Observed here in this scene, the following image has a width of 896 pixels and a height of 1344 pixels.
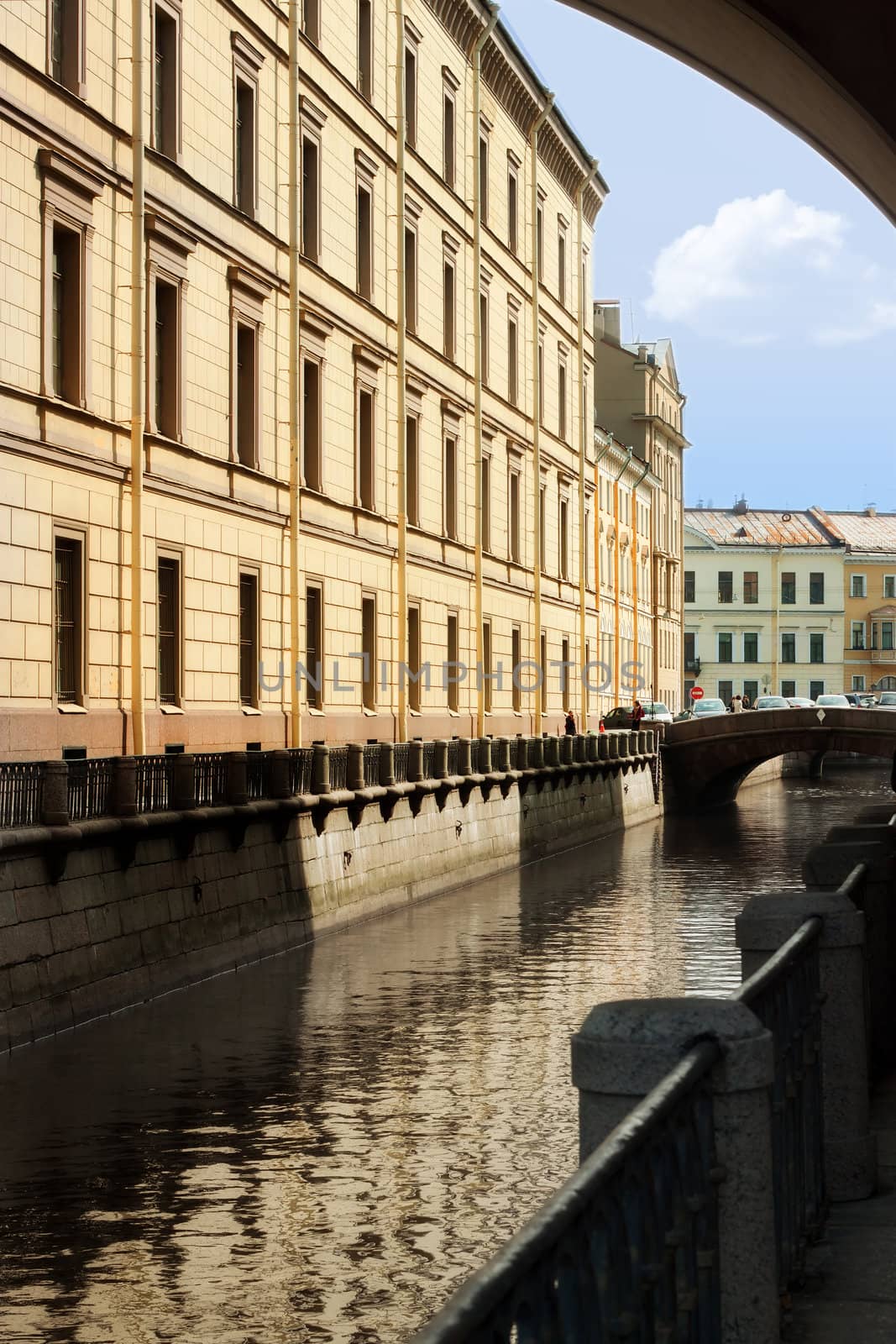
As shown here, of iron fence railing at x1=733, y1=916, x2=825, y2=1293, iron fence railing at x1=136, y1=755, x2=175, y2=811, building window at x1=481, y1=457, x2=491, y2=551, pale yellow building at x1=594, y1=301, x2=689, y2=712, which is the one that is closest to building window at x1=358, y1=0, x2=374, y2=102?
building window at x1=481, y1=457, x2=491, y2=551

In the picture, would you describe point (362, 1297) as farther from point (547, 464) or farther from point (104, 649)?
point (547, 464)

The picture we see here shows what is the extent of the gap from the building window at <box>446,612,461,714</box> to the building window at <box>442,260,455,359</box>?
500cm

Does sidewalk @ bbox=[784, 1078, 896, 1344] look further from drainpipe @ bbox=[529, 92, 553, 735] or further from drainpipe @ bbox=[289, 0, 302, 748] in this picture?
drainpipe @ bbox=[529, 92, 553, 735]

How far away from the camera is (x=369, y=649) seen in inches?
1227

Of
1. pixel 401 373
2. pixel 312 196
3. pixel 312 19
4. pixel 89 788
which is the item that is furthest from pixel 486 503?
pixel 89 788

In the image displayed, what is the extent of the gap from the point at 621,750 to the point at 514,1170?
34612mm

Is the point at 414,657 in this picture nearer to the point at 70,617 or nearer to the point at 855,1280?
the point at 70,617

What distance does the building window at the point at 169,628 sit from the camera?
22.8 m

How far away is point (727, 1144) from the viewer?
13.3ft

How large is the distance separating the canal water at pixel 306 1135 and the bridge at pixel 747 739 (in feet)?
96.6

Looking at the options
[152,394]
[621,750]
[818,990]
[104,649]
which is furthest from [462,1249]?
[621,750]

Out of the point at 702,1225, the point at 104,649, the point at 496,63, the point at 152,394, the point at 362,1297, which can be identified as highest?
the point at 496,63

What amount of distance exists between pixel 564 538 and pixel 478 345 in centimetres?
1066

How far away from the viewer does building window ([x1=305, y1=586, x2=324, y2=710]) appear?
28.0 meters
